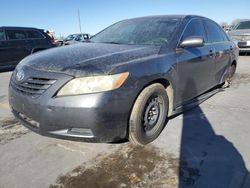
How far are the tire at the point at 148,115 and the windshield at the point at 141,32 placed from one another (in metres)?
0.78

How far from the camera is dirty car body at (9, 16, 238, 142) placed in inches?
109

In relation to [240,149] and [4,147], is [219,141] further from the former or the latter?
[4,147]

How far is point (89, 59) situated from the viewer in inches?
121

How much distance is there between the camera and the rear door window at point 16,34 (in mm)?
10672

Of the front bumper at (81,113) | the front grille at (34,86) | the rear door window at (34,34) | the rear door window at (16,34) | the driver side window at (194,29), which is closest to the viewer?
the front bumper at (81,113)

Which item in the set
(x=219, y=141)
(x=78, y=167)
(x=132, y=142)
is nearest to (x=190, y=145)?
(x=219, y=141)

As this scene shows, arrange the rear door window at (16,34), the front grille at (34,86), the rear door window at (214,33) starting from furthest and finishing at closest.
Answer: the rear door window at (16,34) → the rear door window at (214,33) → the front grille at (34,86)

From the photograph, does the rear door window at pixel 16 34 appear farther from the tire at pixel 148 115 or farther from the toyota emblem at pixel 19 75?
the tire at pixel 148 115

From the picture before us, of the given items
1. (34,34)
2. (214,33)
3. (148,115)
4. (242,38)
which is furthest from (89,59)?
(242,38)

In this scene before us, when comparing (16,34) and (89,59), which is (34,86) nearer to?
(89,59)

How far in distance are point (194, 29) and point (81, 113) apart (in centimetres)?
258

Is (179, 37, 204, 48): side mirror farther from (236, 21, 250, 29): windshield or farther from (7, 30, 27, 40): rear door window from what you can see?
(236, 21, 250, 29): windshield

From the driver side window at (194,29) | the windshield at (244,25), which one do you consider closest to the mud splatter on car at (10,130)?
the driver side window at (194,29)

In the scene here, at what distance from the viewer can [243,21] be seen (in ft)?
45.8
